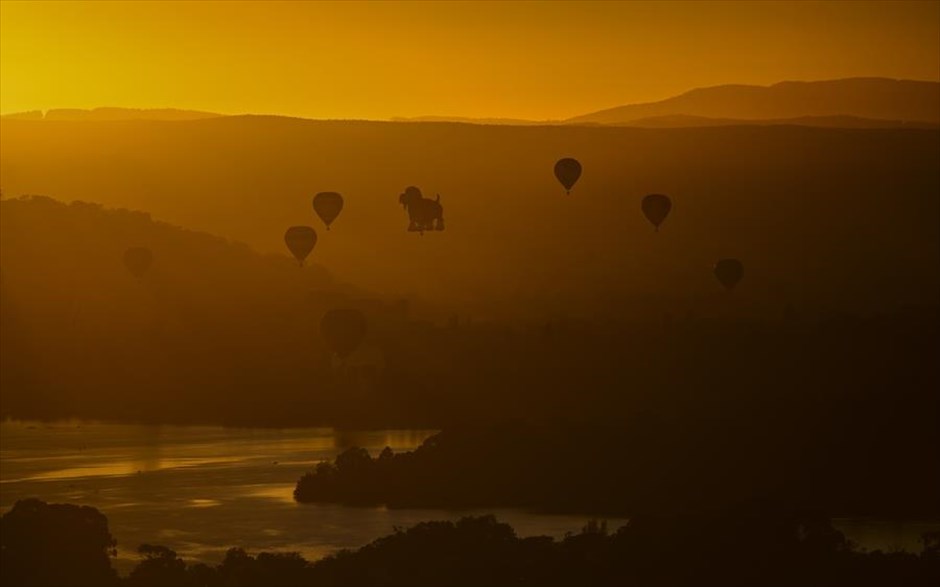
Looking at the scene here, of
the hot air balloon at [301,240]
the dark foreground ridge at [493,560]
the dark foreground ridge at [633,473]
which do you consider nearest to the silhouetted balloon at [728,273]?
the hot air balloon at [301,240]

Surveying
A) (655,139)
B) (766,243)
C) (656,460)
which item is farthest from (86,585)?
(655,139)

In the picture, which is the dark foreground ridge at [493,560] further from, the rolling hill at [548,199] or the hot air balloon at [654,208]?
the rolling hill at [548,199]

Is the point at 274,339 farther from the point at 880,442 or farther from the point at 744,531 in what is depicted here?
the point at 744,531

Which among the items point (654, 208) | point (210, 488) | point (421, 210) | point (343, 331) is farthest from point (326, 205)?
point (210, 488)

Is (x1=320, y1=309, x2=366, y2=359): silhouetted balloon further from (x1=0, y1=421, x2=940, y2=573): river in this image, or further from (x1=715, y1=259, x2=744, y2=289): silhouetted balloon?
(x1=715, y1=259, x2=744, y2=289): silhouetted balloon

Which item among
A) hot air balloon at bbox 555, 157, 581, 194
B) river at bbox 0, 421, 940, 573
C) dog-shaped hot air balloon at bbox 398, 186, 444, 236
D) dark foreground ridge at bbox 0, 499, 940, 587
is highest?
dog-shaped hot air balloon at bbox 398, 186, 444, 236

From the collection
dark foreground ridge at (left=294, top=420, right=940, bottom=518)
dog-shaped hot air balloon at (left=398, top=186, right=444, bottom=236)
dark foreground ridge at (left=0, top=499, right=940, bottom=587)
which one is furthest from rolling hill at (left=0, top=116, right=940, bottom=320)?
dark foreground ridge at (left=0, top=499, right=940, bottom=587)

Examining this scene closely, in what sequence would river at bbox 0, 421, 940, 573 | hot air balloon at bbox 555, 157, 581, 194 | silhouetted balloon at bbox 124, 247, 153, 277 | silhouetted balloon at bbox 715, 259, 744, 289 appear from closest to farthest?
1. river at bbox 0, 421, 940, 573
2. hot air balloon at bbox 555, 157, 581, 194
3. silhouetted balloon at bbox 124, 247, 153, 277
4. silhouetted balloon at bbox 715, 259, 744, 289
